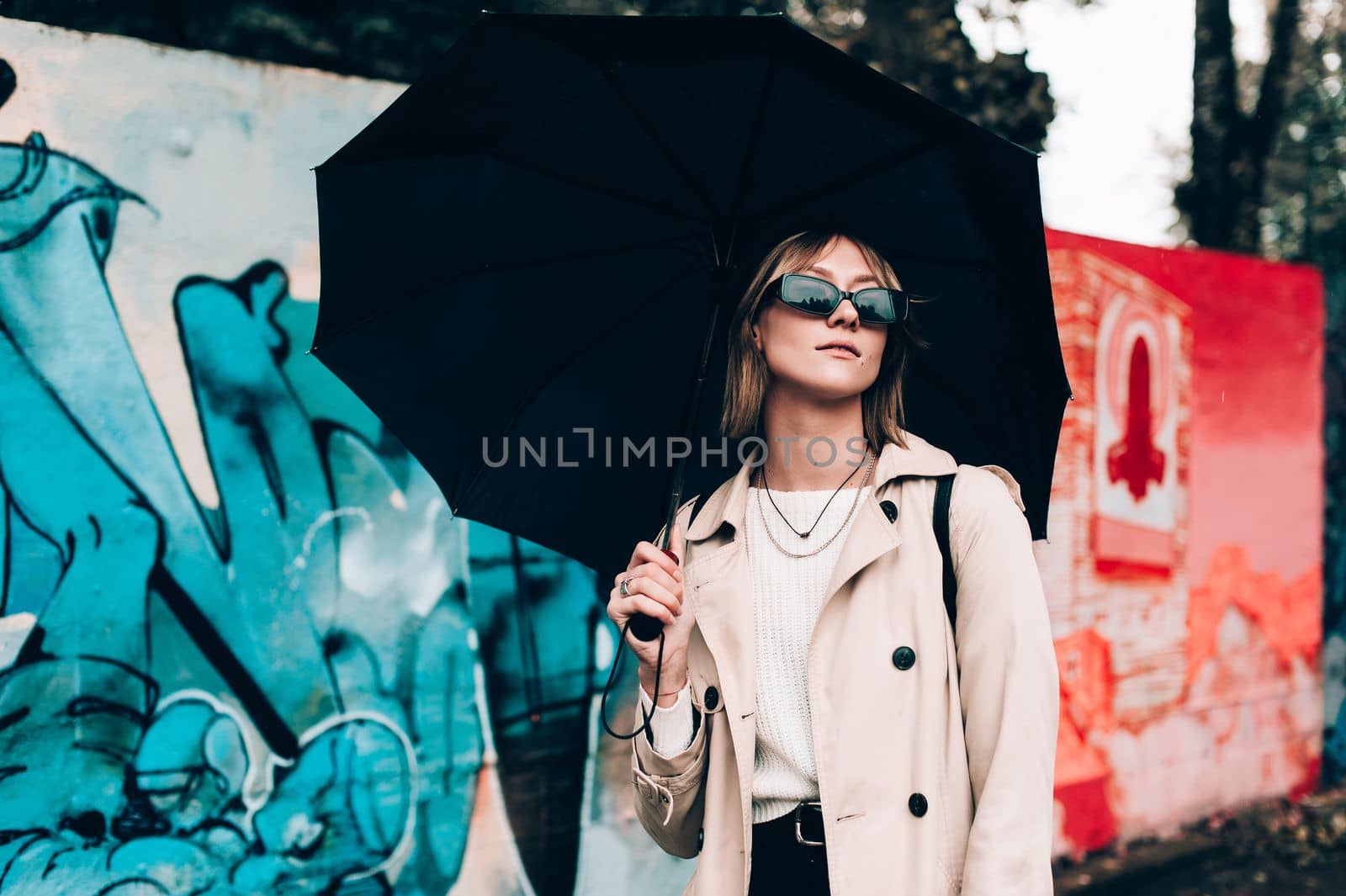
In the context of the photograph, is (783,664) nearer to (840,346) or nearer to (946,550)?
(946,550)

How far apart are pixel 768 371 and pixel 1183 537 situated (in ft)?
12.7

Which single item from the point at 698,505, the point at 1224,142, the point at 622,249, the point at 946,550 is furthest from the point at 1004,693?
the point at 1224,142

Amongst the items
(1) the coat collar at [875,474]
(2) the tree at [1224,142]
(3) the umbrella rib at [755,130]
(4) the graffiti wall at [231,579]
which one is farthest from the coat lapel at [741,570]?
(2) the tree at [1224,142]

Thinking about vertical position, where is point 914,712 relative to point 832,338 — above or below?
below

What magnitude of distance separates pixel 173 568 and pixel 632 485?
64.2 inches

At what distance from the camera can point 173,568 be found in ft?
9.64

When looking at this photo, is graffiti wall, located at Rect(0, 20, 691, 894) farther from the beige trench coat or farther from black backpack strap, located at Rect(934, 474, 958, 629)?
black backpack strap, located at Rect(934, 474, 958, 629)

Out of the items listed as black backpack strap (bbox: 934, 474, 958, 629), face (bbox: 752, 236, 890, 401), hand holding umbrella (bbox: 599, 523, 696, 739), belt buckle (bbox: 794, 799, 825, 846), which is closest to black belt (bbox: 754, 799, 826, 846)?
belt buckle (bbox: 794, 799, 825, 846)

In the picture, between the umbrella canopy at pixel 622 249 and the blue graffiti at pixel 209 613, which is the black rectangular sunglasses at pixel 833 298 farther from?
the blue graffiti at pixel 209 613

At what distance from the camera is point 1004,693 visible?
1.64m

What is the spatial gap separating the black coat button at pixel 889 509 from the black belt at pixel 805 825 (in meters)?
0.52

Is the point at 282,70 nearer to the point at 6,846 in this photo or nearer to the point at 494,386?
Answer: the point at 494,386

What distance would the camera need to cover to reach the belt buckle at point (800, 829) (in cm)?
175

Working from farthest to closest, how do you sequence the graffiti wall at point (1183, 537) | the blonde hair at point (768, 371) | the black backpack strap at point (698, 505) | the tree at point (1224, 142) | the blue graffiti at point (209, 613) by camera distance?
the tree at point (1224, 142) < the graffiti wall at point (1183, 537) < the blue graffiti at point (209, 613) < the black backpack strap at point (698, 505) < the blonde hair at point (768, 371)
